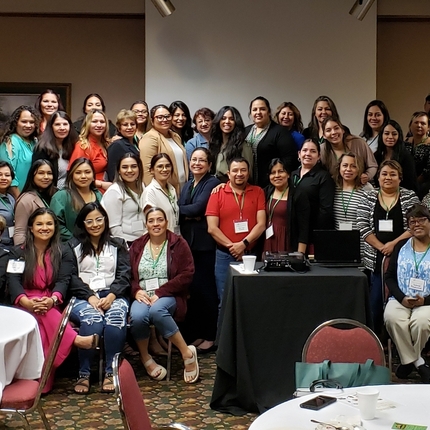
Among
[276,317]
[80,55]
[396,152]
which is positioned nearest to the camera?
[276,317]

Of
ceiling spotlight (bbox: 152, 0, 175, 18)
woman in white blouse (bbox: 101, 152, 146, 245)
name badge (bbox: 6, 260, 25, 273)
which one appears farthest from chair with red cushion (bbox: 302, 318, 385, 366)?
ceiling spotlight (bbox: 152, 0, 175, 18)

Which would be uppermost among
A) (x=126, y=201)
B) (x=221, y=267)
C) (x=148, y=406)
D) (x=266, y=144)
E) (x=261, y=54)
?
(x=261, y=54)

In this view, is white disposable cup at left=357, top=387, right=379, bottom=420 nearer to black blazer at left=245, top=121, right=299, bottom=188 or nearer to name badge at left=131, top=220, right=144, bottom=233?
name badge at left=131, top=220, right=144, bottom=233

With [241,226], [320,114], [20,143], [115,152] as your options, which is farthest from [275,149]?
[20,143]

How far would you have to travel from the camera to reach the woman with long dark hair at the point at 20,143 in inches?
209

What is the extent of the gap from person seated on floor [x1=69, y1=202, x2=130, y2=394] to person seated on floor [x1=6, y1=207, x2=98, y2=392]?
10 cm

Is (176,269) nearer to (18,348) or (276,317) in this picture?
(276,317)

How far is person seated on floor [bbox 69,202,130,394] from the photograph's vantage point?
4.61m

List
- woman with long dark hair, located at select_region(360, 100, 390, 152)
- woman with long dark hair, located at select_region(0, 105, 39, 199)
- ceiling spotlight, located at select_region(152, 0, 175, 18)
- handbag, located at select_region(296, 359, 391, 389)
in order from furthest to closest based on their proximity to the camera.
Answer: ceiling spotlight, located at select_region(152, 0, 175, 18), woman with long dark hair, located at select_region(360, 100, 390, 152), woman with long dark hair, located at select_region(0, 105, 39, 199), handbag, located at select_region(296, 359, 391, 389)

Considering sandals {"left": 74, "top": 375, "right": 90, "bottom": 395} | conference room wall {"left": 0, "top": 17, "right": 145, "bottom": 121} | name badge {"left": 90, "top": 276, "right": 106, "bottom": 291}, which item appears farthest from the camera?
conference room wall {"left": 0, "top": 17, "right": 145, "bottom": 121}

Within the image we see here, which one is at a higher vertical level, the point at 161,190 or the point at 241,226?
the point at 161,190

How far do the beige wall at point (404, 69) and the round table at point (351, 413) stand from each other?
6.48m

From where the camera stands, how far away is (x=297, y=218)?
5148 millimetres

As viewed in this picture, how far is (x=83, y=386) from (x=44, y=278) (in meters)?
0.78
